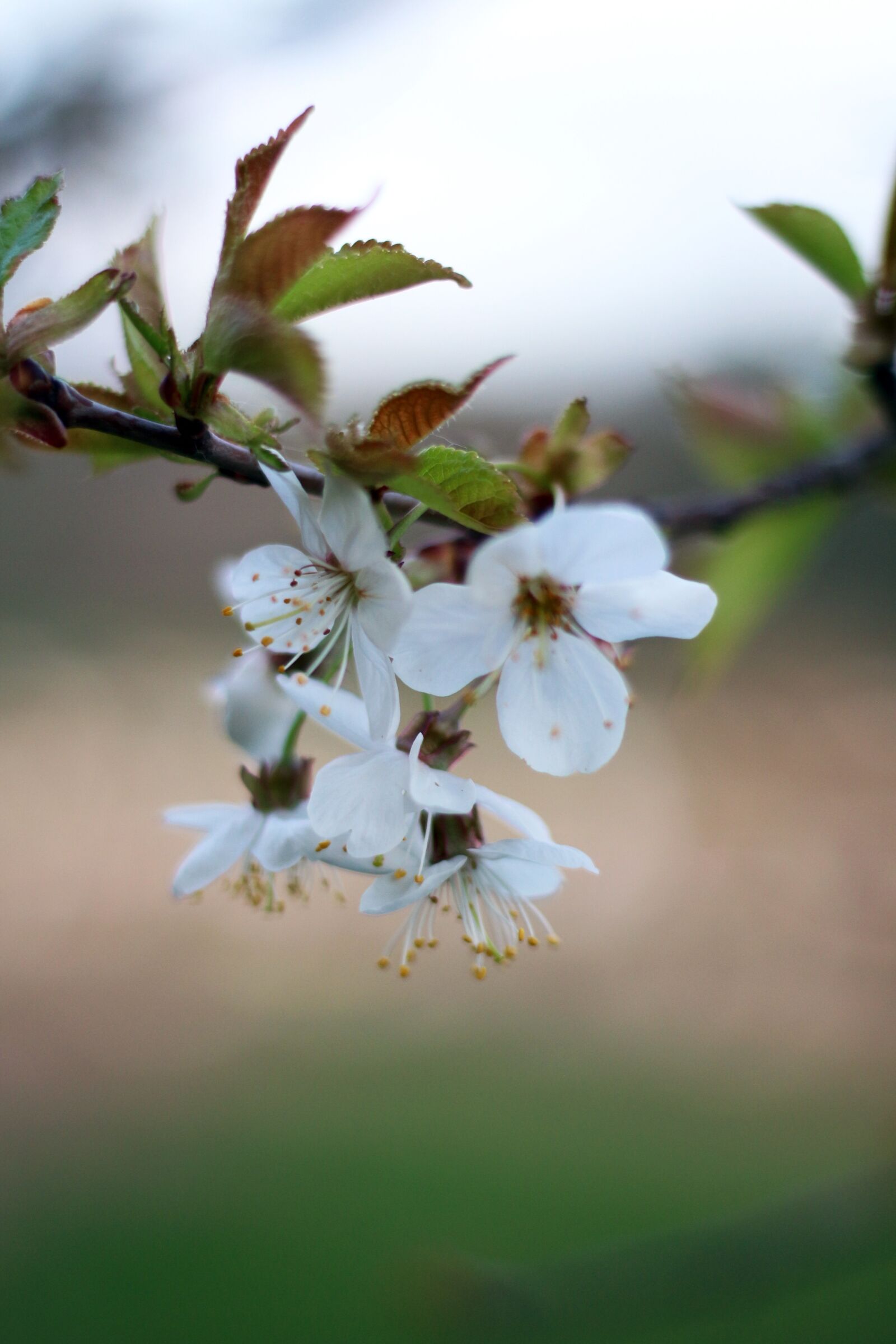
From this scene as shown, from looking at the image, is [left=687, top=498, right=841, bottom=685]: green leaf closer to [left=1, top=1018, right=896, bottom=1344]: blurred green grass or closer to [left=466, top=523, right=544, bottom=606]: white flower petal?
[left=466, top=523, right=544, bottom=606]: white flower petal

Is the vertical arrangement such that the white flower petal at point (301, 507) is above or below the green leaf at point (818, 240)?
below

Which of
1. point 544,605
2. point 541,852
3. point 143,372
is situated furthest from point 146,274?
point 541,852

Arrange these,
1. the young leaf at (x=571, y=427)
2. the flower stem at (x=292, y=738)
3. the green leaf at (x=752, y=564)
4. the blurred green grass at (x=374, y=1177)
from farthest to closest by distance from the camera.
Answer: the blurred green grass at (x=374, y=1177) → the green leaf at (x=752, y=564) → the flower stem at (x=292, y=738) → the young leaf at (x=571, y=427)

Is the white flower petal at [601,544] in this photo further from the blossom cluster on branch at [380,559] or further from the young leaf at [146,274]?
→ the young leaf at [146,274]

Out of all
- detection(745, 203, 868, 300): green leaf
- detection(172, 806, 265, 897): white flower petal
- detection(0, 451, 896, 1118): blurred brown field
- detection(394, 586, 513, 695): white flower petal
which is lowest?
detection(172, 806, 265, 897): white flower petal

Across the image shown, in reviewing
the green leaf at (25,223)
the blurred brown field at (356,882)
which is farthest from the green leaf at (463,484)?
the blurred brown field at (356,882)

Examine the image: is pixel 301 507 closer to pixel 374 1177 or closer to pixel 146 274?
pixel 146 274

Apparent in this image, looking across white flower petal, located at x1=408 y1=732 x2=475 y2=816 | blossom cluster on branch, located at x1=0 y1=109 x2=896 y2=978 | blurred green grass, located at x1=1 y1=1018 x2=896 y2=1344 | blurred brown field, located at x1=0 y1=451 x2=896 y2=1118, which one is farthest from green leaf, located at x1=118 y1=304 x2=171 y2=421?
blurred brown field, located at x1=0 y1=451 x2=896 y2=1118
